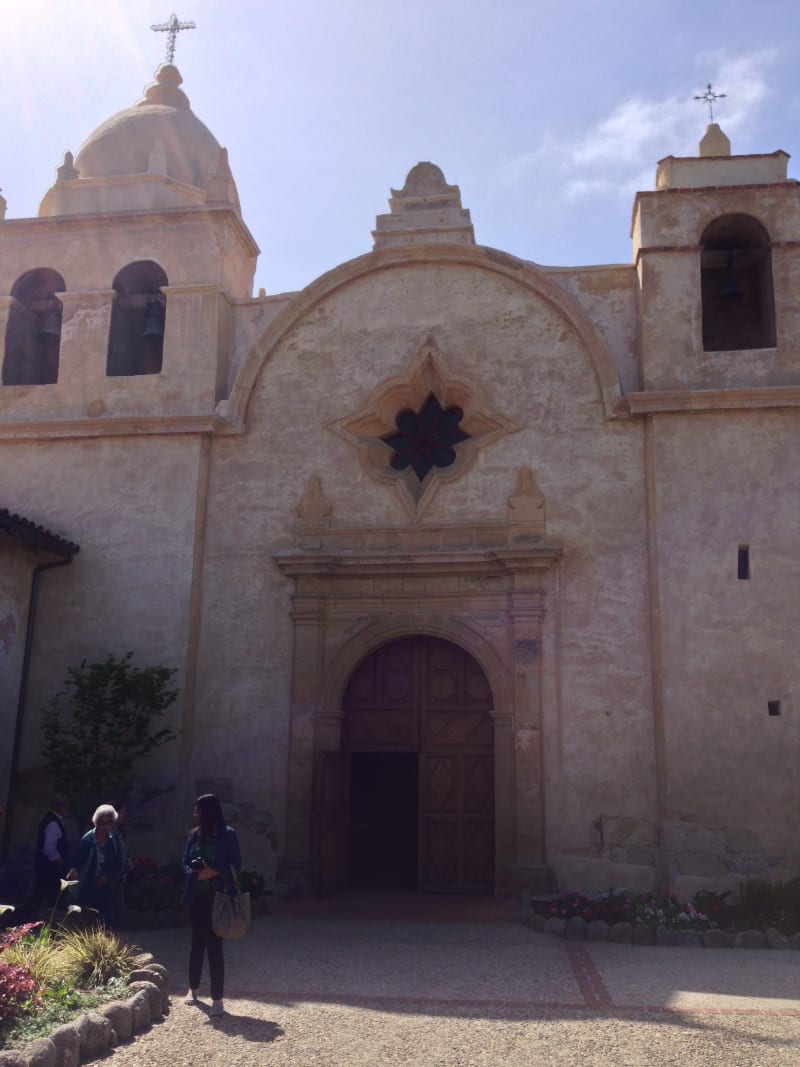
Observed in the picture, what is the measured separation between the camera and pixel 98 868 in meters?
8.88

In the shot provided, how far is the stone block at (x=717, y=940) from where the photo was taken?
33.1 feet

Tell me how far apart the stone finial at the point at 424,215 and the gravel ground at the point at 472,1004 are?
8806 mm

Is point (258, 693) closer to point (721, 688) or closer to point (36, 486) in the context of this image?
point (36, 486)

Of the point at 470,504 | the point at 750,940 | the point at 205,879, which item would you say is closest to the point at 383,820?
the point at 470,504

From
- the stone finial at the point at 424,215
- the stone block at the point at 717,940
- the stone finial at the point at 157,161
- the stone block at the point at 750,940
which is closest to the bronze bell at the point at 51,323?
the stone finial at the point at 157,161

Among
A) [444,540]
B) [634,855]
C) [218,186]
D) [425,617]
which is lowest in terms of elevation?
[634,855]

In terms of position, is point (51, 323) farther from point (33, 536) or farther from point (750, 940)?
point (750, 940)

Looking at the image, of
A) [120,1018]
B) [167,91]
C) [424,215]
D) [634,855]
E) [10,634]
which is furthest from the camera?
[167,91]

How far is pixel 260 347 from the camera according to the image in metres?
14.2

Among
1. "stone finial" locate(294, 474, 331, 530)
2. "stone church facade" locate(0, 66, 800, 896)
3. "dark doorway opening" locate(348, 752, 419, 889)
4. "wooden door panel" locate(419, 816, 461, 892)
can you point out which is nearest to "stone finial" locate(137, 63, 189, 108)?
"stone church facade" locate(0, 66, 800, 896)

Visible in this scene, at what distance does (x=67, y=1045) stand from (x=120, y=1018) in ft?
2.22

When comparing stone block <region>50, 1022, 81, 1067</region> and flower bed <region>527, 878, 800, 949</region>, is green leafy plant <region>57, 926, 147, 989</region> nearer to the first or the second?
stone block <region>50, 1022, 81, 1067</region>

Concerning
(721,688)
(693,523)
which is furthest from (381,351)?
(721,688)

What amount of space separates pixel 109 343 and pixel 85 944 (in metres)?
9.36
